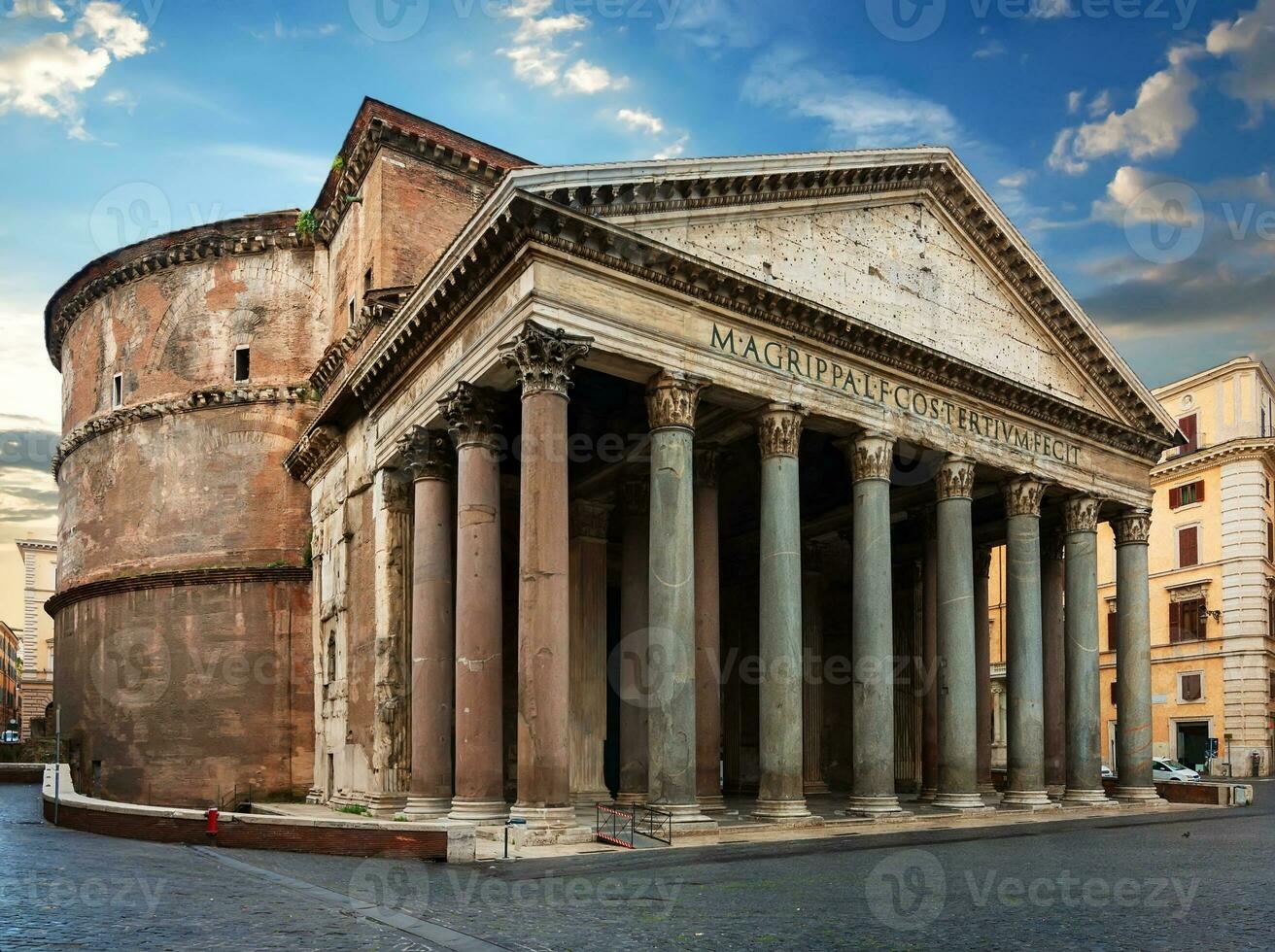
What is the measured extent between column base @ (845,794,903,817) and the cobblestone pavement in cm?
220

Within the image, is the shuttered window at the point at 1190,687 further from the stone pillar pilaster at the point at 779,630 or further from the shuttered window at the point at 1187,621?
the stone pillar pilaster at the point at 779,630

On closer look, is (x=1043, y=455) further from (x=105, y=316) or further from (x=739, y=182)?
(x=105, y=316)

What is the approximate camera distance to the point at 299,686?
87.2 feet

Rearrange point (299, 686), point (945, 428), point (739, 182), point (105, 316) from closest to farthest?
point (739, 182), point (945, 428), point (299, 686), point (105, 316)

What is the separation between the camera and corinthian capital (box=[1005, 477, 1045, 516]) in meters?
23.3

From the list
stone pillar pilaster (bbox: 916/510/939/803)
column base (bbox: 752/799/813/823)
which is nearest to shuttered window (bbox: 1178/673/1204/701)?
stone pillar pilaster (bbox: 916/510/939/803)

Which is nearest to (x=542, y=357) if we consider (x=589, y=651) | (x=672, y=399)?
(x=672, y=399)

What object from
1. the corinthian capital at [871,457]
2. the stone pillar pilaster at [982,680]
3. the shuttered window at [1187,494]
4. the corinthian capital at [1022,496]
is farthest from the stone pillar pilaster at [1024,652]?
the shuttered window at [1187,494]

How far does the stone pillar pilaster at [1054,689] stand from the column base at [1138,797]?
44.9 inches

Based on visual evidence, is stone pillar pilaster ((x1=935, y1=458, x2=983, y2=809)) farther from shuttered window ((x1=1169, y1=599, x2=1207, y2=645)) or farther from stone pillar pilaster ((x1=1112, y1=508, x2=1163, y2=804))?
shuttered window ((x1=1169, y1=599, x2=1207, y2=645))

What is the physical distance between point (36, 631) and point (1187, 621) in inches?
2417

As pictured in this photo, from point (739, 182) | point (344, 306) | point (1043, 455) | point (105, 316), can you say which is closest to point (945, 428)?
point (1043, 455)

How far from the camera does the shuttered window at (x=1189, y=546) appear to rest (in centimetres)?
4147

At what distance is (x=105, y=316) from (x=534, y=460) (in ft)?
65.7
